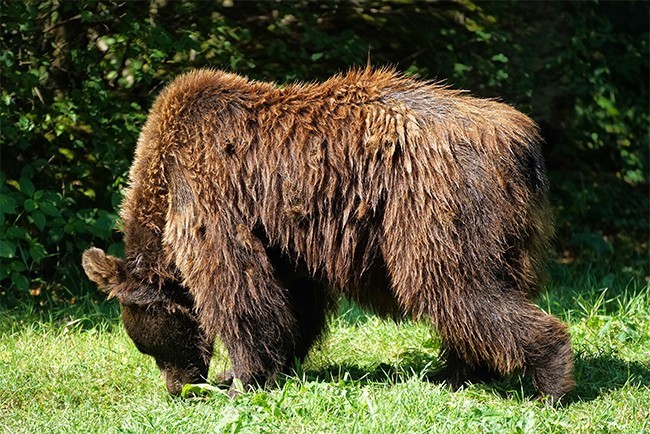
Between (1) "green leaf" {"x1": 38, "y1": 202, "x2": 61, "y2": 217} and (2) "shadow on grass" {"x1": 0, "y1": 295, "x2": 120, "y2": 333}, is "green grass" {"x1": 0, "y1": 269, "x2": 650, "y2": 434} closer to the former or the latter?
(2) "shadow on grass" {"x1": 0, "y1": 295, "x2": 120, "y2": 333}

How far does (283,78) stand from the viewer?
884 centimetres

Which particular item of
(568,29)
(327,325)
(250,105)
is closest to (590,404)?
(327,325)

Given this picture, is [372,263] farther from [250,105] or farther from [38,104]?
[38,104]

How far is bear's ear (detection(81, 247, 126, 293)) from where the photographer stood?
584 centimetres

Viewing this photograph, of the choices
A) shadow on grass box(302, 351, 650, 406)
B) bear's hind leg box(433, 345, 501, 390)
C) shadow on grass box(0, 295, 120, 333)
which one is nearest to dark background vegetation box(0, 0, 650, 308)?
shadow on grass box(0, 295, 120, 333)

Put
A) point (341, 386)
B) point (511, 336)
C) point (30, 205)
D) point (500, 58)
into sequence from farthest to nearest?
point (500, 58), point (30, 205), point (341, 386), point (511, 336)

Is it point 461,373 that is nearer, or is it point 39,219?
point 461,373

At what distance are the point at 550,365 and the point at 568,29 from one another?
5171 mm

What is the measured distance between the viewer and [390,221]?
538 cm

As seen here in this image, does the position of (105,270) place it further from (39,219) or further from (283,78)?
(283,78)

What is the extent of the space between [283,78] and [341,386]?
160 inches

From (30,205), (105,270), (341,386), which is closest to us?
(341,386)

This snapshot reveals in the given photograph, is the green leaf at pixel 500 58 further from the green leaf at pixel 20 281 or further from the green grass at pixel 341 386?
the green leaf at pixel 20 281

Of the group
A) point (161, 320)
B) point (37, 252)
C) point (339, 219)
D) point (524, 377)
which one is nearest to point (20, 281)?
point (37, 252)
